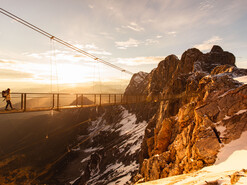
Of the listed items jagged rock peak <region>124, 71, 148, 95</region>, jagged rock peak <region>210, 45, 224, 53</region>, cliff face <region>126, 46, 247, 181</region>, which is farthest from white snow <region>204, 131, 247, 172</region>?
jagged rock peak <region>124, 71, 148, 95</region>

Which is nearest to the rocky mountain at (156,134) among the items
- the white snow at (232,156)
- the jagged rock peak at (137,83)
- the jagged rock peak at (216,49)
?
the jagged rock peak at (216,49)

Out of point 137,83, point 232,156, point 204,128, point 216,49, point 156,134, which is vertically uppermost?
point 216,49

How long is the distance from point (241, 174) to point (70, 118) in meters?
172

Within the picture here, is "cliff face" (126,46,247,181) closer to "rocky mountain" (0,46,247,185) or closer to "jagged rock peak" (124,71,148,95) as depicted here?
"rocky mountain" (0,46,247,185)

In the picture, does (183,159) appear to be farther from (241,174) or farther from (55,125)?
(55,125)

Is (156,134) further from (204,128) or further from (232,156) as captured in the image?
(232,156)

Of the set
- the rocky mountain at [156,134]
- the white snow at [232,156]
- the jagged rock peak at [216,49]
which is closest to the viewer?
the white snow at [232,156]

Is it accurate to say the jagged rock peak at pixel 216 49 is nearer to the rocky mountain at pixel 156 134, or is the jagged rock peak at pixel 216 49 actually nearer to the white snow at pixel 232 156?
the rocky mountain at pixel 156 134

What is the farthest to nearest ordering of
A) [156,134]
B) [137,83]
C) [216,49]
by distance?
[137,83] → [216,49] → [156,134]

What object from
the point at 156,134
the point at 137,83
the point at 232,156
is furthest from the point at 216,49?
the point at 137,83

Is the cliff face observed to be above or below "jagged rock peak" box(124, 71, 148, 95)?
below

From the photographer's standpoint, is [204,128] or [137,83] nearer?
[204,128]

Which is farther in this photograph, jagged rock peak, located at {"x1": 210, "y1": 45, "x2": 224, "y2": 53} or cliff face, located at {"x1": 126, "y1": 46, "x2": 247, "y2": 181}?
jagged rock peak, located at {"x1": 210, "y1": 45, "x2": 224, "y2": 53}

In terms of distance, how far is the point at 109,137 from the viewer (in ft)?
300
